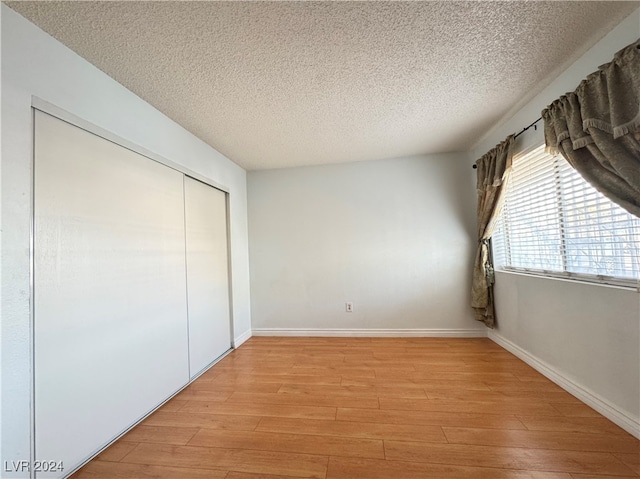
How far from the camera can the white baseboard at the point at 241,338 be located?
301 centimetres

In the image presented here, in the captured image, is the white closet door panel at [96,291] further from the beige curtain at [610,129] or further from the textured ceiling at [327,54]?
the beige curtain at [610,129]

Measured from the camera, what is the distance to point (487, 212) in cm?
267

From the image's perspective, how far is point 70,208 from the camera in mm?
1337

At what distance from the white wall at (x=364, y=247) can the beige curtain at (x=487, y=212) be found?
0.66ft

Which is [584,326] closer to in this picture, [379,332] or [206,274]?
[379,332]

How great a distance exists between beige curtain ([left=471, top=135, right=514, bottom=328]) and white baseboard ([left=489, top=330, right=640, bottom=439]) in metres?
0.45

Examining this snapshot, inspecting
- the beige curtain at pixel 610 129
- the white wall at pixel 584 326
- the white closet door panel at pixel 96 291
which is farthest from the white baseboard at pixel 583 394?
the white closet door panel at pixel 96 291

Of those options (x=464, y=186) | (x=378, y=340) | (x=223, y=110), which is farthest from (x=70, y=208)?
(x=464, y=186)

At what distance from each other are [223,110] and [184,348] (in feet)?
6.58

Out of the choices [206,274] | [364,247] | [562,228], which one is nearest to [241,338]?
[206,274]

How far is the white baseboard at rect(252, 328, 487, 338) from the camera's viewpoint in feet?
10.0

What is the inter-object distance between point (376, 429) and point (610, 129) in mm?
2132

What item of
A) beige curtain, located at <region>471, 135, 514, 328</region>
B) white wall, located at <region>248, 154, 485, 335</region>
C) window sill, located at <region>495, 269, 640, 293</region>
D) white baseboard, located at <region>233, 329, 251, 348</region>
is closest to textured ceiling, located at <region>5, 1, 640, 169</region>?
beige curtain, located at <region>471, 135, 514, 328</region>

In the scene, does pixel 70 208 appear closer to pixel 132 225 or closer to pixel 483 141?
pixel 132 225
